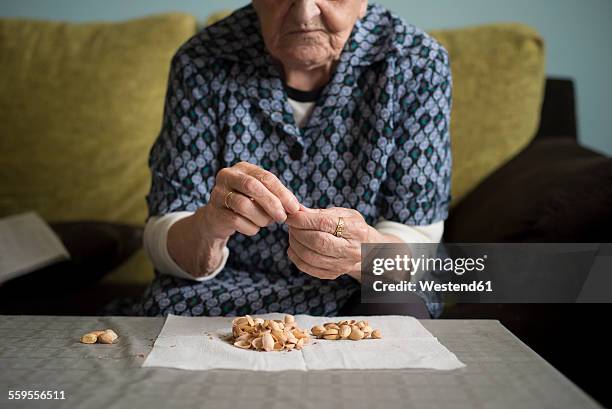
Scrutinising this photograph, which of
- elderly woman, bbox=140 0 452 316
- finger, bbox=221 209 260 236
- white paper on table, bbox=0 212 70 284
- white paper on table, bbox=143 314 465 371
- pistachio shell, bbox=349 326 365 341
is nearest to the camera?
white paper on table, bbox=143 314 465 371

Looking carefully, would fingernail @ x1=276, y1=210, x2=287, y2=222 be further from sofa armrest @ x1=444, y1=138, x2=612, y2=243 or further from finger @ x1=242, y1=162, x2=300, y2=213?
sofa armrest @ x1=444, y1=138, x2=612, y2=243

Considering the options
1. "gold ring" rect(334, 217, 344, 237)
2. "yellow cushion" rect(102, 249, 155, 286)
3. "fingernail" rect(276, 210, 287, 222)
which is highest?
"fingernail" rect(276, 210, 287, 222)

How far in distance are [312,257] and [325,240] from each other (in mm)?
38

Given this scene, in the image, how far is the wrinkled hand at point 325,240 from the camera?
3.70ft

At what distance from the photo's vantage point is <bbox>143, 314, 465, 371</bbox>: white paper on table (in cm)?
92

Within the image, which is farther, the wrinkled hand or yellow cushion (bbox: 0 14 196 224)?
yellow cushion (bbox: 0 14 196 224)

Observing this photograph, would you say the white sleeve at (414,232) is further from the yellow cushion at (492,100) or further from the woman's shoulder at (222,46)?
the yellow cushion at (492,100)

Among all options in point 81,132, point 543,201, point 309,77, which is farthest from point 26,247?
point 543,201

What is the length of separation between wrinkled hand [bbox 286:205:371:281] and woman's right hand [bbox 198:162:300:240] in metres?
0.03

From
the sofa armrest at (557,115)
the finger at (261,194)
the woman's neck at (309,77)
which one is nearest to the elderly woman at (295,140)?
the woman's neck at (309,77)

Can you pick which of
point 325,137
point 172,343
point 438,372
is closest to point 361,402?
point 438,372

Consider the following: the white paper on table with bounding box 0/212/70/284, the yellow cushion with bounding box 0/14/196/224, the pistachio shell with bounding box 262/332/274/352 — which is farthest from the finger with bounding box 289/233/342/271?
the yellow cushion with bounding box 0/14/196/224

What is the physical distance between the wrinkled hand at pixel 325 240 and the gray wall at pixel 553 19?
1399 millimetres

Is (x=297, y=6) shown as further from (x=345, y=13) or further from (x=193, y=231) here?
(x=193, y=231)
